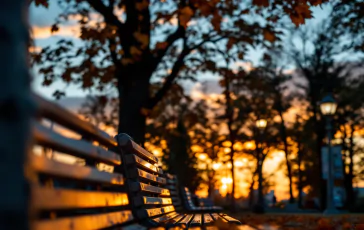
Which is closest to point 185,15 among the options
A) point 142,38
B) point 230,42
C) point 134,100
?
point 142,38

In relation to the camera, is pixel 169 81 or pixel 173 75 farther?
pixel 173 75

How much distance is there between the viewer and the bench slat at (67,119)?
249 centimetres

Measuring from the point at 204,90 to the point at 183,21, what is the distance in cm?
4274

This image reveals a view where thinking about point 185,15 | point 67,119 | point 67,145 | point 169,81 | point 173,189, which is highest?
point 185,15

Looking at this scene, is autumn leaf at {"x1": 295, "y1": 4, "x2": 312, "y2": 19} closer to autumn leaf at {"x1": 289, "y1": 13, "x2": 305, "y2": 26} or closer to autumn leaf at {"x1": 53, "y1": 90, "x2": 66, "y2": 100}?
autumn leaf at {"x1": 289, "y1": 13, "x2": 305, "y2": 26}

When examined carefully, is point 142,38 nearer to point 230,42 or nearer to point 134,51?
point 134,51

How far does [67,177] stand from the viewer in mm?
2939

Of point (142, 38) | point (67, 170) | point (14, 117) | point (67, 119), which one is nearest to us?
point (14, 117)

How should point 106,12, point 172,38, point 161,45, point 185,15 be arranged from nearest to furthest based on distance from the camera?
1. point 185,15
2. point 106,12
3. point 161,45
4. point 172,38

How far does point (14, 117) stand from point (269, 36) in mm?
11628

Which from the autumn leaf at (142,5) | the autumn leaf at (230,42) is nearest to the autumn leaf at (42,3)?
the autumn leaf at (142,5)

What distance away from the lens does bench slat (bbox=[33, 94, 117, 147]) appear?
98.2 inches

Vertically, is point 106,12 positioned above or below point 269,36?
above

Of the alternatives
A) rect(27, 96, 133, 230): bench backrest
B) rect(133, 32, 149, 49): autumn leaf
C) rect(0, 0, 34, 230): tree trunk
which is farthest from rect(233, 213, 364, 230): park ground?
rect(133, 32, 149, 49): autumn leaf
